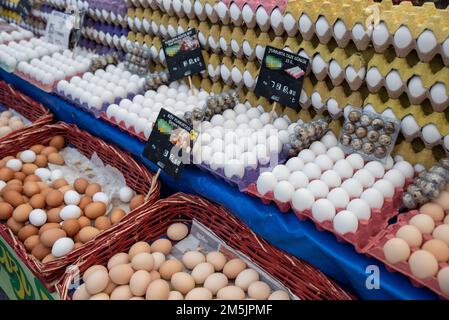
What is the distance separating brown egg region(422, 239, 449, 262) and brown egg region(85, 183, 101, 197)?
1302mm

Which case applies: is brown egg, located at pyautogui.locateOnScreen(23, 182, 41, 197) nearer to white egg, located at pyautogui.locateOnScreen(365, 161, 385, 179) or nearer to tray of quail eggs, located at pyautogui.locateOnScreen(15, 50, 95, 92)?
tray of quail eggs, located at pyautogui.locateOnScreen(15, 50, 95, 92)

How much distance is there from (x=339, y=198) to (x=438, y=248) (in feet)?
0.98

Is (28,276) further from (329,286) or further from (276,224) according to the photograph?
(329,286)

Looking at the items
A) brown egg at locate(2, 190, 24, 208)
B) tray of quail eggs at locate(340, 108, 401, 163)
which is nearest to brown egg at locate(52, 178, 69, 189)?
brown egg at locate(2, 190, 24, 208)

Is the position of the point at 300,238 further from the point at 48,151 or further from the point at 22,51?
the point at 22,51

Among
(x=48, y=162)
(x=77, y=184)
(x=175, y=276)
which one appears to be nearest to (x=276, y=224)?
(x=175, y=276)

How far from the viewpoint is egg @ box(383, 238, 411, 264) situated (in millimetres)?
1084

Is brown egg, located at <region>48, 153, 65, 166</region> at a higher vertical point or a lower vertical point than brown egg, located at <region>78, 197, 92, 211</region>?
lower

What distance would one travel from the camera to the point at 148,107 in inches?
74.6

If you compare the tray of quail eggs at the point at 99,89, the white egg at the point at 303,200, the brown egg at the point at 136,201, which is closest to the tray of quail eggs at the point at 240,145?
the white egg at the point at 303,200

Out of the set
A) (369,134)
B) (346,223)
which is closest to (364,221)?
(346,223)

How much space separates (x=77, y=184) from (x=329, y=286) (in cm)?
117

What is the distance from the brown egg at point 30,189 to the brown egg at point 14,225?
154 mm

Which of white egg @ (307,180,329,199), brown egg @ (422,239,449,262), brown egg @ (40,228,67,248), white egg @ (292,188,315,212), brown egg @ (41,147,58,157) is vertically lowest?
brown egg @ (41,147,58,157)
